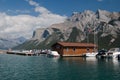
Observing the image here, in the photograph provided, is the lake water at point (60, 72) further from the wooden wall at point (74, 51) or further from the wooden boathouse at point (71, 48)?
the wooden wall at point (74, 51)

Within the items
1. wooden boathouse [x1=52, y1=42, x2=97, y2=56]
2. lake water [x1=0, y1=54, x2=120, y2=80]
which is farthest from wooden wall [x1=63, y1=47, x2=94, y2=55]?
lake water [x1=0, y1=54, x2=120, y2=80]

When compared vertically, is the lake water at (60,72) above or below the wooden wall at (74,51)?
below

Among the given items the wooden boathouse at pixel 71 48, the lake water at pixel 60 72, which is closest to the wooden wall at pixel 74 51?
the wooden boathouse at pixel 71 48

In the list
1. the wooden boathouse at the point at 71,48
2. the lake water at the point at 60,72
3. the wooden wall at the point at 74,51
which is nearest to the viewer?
the lake water at the point at 60,72

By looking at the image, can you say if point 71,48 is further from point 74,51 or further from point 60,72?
point 60,72

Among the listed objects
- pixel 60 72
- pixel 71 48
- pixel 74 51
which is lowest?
pixel 60 72

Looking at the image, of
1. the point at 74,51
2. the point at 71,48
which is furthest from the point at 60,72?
the point at 74,51

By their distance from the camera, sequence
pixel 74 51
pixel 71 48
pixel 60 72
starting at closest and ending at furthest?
pixel 60 72 → pixel 71 48 → pixel 74 51

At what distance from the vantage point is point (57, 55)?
127812 millimetres

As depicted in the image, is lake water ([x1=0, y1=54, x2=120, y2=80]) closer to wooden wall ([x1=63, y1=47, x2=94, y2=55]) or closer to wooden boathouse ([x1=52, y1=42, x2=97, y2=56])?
wooden boathouse ([x1=52, y1=42, x2=97, y2=56])

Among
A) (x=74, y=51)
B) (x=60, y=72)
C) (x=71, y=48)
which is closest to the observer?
(x=60, y=72)

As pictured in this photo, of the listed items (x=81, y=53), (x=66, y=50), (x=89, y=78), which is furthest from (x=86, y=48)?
(x=89, y=78)

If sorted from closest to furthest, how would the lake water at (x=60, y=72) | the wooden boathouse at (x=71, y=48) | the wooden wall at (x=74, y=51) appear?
1. the lake water at (x=60, y=72)
2. the wooden boathouse at (x=71, y=48)
3. the wooden wall at (x=74, y=51)

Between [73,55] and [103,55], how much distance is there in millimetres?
17181
